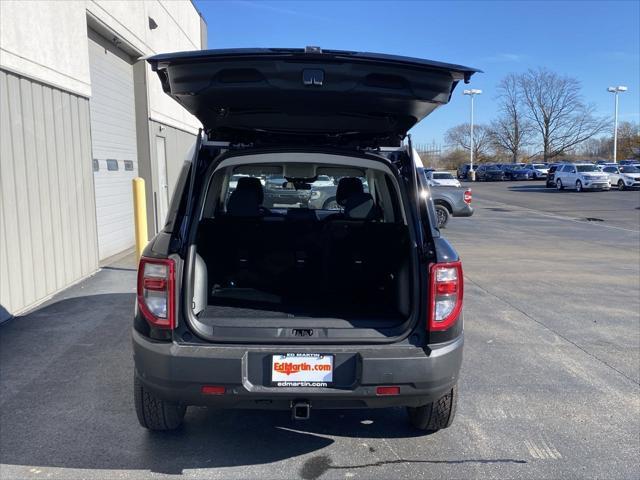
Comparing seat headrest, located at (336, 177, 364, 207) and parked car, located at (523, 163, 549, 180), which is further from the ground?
parked car, located at (523, 163, 549, 180)

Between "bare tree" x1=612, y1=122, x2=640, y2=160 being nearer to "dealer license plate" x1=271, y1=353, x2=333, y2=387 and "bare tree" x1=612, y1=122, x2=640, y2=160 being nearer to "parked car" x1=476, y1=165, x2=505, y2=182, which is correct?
"parked car" x1=476, y1=165, x2=505, y2=182

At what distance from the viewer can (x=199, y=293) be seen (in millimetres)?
3273

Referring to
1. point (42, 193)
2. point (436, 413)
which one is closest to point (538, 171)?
point (42, 193)

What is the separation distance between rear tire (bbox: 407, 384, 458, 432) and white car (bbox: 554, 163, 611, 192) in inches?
1359

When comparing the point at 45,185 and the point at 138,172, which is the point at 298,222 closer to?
the point at 45,185

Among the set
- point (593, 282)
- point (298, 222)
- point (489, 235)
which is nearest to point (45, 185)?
point (298, 222)

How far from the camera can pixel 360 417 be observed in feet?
12.5

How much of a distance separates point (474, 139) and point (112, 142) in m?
78.6

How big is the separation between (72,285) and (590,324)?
622 cm

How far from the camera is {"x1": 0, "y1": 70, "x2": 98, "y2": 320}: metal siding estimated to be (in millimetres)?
5840

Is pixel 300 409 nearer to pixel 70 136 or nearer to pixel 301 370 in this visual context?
pixel 301 370

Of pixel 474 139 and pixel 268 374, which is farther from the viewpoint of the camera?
pixel 474 139

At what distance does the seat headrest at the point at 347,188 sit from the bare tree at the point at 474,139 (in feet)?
262

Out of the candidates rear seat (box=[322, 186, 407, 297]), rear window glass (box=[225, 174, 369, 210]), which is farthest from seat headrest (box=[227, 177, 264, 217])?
rear window glass (box=[225, 174, 369, 210])
